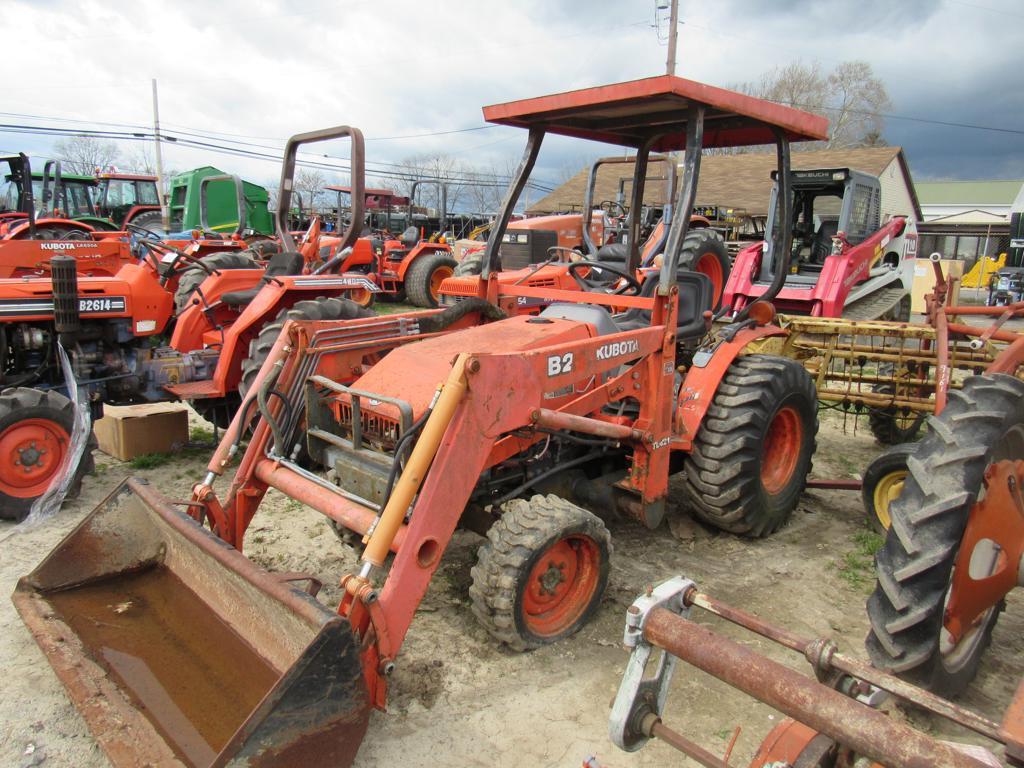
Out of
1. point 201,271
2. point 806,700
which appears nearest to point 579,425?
point 806,700

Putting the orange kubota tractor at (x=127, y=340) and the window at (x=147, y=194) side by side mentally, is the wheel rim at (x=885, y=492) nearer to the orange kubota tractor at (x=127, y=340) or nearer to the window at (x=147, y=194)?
the orange kubota tractor at (x=127, y=340)

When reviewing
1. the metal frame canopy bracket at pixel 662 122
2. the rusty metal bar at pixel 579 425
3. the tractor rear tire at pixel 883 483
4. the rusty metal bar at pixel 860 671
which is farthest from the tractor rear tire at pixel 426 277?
the rusty metal bar at pixel 860 671

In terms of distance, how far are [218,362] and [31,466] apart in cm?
148

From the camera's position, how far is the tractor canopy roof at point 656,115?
130 inches

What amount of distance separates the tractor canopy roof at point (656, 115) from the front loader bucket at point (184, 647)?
254cm

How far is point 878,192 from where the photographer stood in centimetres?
1079

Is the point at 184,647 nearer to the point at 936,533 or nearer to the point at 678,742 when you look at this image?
the point at 678,742

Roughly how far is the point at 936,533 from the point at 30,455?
4.86m

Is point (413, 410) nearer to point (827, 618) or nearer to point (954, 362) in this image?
point (827, 618)

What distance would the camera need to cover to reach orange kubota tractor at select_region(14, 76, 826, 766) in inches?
97.0

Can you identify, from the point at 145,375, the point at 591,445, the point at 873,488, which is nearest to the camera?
the point at 591,445

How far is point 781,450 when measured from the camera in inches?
177

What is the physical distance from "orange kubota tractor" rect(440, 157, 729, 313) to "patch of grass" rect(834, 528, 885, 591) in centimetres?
175

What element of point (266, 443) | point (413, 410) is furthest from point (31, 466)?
point (413, 410)
